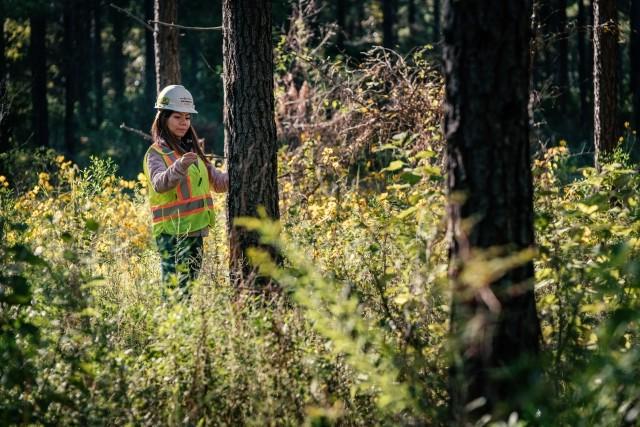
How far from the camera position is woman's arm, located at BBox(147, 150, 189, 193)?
5762 millimetres

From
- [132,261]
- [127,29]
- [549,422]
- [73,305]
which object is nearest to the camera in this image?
[549,422]

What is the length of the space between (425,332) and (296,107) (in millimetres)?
9843

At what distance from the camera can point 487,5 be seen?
336cm

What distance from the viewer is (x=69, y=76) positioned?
34.2 metres

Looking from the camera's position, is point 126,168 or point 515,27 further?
point 126,168

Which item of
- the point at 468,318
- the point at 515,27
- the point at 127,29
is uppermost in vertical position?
the point at 127,29

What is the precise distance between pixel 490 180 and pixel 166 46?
324 inches

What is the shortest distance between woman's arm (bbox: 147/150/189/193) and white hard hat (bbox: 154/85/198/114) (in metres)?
0.34

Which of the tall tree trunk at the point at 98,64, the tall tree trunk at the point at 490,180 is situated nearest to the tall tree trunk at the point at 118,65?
the tall tree trunk at the point at 98,64

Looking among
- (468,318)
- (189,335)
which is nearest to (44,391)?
(189,335)

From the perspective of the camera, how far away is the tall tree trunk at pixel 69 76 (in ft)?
106

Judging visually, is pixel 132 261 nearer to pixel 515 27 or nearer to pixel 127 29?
pixel 515 27

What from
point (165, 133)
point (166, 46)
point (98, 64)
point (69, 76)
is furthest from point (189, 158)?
point (98, 64)

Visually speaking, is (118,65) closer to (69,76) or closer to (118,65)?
(118,65)
